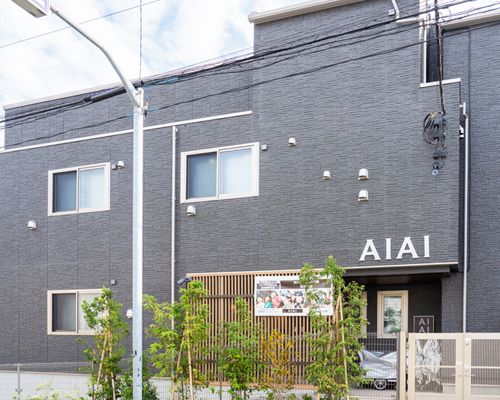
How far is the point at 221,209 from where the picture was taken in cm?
1669

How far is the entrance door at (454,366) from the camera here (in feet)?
38.9

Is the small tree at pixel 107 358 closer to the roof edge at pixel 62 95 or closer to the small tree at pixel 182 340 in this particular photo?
the small tree at pixel 182 340

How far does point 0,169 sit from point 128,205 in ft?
17.6

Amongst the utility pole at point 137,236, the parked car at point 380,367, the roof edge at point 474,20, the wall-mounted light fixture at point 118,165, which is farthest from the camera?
the wall-mounted light fixture at point 118,165

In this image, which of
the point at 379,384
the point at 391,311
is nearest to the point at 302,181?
the point at 391,311

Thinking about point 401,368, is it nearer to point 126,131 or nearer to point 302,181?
point 302,181

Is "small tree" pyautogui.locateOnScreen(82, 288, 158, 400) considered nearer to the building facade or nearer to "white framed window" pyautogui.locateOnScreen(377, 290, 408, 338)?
the building facade

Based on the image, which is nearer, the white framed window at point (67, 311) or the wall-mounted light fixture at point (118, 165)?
the wall-mounted light fixture at point (118, 165)

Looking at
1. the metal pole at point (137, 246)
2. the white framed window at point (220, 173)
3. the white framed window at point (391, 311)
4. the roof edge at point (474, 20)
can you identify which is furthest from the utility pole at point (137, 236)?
the roof edge at point (474, 20)

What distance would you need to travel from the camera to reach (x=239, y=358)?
11.8 metres

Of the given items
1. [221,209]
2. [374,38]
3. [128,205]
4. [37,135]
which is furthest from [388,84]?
[37,135]

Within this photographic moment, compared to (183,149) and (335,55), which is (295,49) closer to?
(335,55)

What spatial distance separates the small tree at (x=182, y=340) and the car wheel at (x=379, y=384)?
409cm

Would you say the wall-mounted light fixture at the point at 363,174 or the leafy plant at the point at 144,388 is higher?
the wall-mounted light fixture at the point at 363,174
